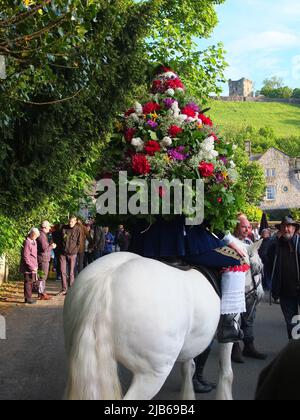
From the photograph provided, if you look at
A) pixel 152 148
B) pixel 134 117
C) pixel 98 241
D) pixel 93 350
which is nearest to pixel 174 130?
pixel 152 148

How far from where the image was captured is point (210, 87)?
74.6 feet

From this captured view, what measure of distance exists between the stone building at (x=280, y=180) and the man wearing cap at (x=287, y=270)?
247 feet

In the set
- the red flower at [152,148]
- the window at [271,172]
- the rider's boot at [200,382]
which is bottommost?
the rider's boot at [200,382]

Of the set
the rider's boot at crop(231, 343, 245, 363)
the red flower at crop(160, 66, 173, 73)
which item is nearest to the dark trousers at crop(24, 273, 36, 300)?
the rider's boot at crop(231, 343, 245, 363)

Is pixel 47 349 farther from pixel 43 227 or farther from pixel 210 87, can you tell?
pixel 210 87

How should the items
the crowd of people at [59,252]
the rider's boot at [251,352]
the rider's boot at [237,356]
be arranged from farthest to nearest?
the crowd of people at [59,252] → the rider's boot at [251,352] → the rider's boot at [237,356]

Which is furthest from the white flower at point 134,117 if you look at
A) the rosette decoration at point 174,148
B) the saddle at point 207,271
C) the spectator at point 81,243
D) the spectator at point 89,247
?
the spectator at point 89,247

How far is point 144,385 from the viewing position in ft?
12.6

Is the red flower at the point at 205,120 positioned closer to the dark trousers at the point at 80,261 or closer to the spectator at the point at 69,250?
the spectator at the point at 69,250

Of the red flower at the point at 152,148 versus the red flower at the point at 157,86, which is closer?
the red flower at the point at 152,148

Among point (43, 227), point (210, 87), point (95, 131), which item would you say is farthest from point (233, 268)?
point (210, 87)

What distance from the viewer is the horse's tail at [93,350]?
11.8 ft

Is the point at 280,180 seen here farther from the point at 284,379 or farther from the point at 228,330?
the point at 284,379

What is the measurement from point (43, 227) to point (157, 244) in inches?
431
